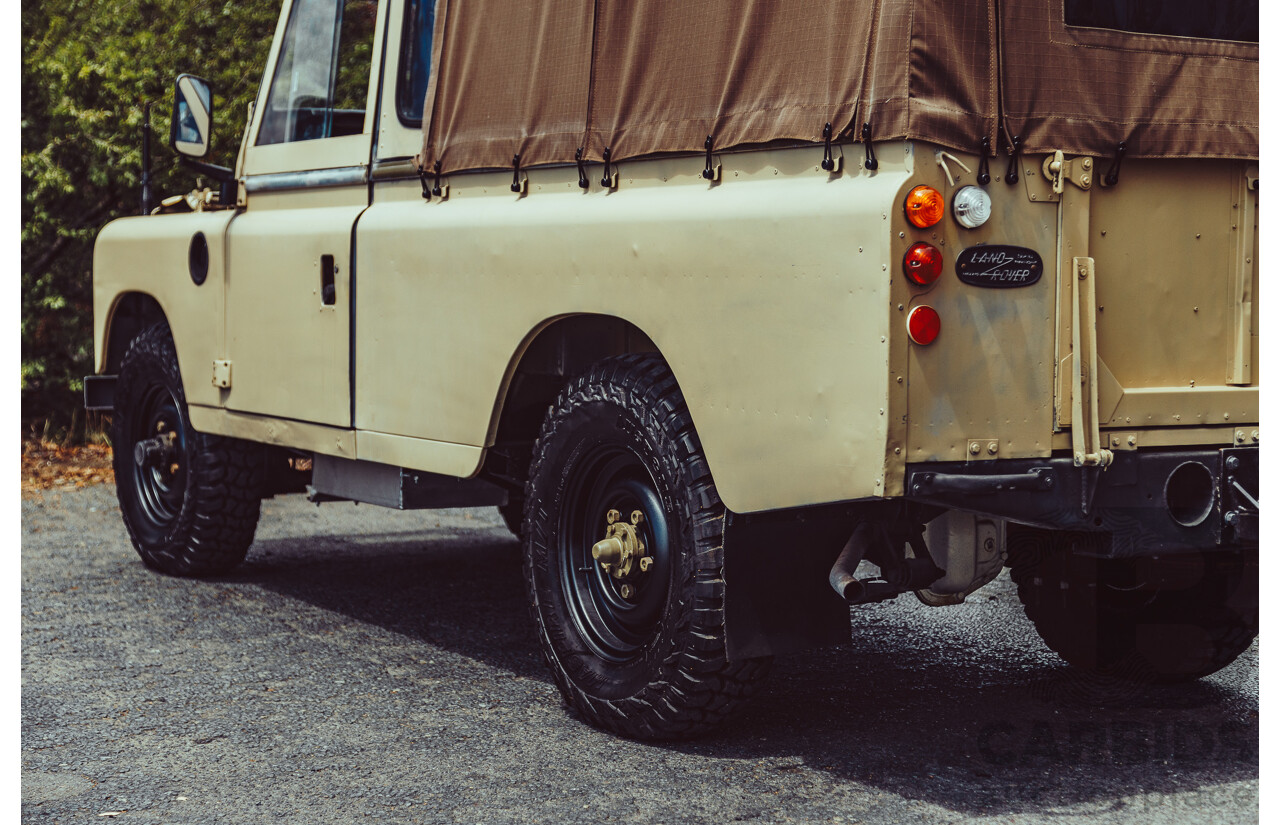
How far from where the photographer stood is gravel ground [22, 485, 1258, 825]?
4270 millimetres

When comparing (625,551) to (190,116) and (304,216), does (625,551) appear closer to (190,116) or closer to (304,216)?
(304,216)

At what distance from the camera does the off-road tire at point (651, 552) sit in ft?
14.9

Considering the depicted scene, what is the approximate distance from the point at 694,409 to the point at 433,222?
1580 millimetres

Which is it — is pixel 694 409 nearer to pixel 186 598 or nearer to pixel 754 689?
pixel 754 689

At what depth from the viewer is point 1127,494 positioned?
423cm

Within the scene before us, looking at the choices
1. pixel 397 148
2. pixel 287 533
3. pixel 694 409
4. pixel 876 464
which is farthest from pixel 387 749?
pixel 287 533

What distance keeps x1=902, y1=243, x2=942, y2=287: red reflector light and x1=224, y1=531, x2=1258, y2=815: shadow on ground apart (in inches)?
57.0

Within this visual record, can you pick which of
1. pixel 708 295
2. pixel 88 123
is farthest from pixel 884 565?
pixel 88 123

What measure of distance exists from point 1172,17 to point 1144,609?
2118 millimetres

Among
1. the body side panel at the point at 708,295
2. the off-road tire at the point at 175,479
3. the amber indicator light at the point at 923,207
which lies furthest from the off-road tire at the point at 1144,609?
the off-road tire at the point at 175,479

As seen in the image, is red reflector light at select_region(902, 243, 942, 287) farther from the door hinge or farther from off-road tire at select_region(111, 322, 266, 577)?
off-road tire at select_region(111, 322, 266, 577)

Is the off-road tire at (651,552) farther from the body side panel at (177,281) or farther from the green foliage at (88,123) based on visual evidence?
the green foliage at (88,123)

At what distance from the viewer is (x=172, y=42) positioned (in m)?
12.6

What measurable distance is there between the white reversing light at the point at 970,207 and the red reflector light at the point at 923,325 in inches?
9.9
